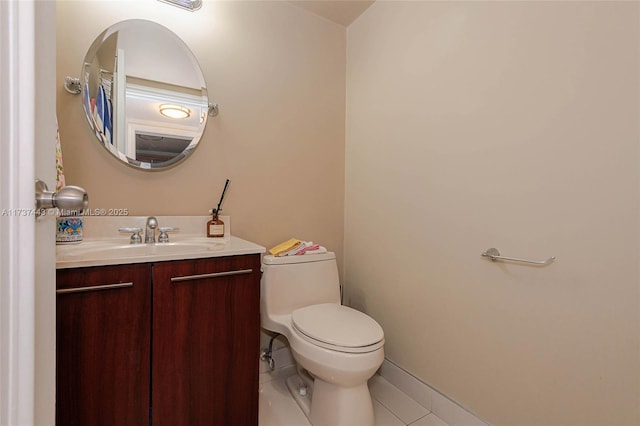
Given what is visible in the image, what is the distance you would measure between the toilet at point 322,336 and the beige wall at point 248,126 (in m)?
0.31

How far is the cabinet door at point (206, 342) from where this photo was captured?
1.04 metres

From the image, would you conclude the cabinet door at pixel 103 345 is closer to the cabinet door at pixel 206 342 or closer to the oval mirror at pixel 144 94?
the cabinet door at pixel 206 342

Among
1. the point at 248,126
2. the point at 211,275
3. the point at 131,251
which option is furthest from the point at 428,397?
the point at 248,126

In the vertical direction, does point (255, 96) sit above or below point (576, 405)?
above

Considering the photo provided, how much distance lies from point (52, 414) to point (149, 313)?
41 centimetres

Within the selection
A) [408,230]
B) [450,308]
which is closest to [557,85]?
[408,230]

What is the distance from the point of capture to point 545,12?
1.09 meters

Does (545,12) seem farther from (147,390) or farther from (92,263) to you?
(147,390)

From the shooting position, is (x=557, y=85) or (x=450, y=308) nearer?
(x=557, y=85)

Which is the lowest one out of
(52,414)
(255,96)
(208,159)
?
(52,414)

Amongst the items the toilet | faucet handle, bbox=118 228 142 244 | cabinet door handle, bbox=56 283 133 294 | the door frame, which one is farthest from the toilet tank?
the door frame

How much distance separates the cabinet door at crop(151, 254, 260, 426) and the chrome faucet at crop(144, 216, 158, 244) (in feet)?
1.47

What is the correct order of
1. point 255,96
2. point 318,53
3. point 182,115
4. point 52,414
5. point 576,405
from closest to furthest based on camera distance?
point 52,414, point 576,405, point 182,115, point 255,96, point 318,53

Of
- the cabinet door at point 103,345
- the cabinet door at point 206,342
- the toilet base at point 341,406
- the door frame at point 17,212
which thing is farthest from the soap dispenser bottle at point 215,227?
the door frame at point 17,212
